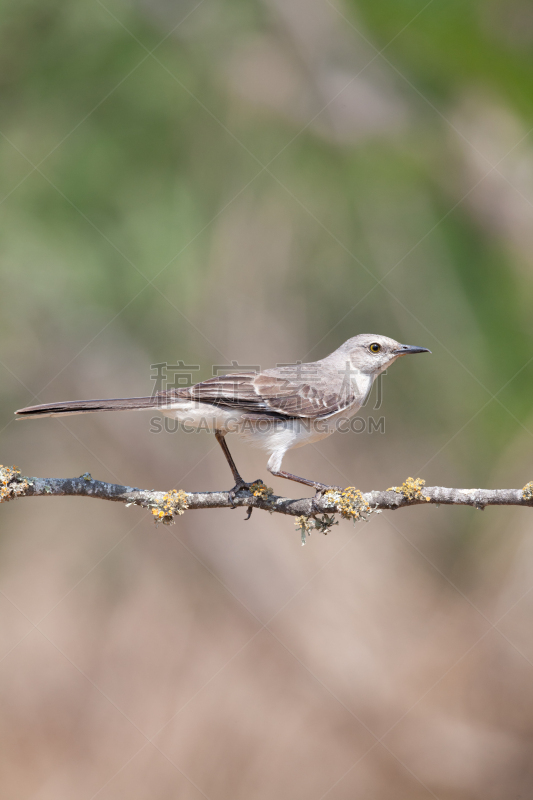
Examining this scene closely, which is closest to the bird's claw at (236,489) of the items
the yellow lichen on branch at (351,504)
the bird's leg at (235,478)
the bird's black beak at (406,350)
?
the bird's leg at (235,478)

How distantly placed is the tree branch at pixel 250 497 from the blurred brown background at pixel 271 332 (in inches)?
94.0

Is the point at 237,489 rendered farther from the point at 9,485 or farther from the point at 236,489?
the point at 9,485

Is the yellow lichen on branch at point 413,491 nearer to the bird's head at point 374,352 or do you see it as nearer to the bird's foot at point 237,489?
the bird's foot at point 237,489

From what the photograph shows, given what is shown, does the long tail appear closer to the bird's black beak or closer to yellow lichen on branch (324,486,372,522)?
yellow lichen on branch (324,486,372,522)

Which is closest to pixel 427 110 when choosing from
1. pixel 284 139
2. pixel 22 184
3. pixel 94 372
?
pixel 284 139

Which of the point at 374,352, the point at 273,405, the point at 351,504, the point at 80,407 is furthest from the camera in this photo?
the point at 374,352

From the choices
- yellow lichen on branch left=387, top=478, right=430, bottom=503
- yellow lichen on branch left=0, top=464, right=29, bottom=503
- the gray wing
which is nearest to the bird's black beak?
the gray wing

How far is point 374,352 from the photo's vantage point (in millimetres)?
4809

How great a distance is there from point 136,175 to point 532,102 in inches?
135

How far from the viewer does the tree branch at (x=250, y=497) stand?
2.95 m

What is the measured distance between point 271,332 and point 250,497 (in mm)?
2705

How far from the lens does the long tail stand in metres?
3.28

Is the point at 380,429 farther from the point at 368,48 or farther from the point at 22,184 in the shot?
the point at 22,184

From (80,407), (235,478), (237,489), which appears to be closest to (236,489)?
(237,489)
